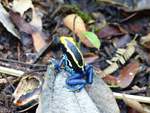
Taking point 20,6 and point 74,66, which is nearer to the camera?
point 74,66

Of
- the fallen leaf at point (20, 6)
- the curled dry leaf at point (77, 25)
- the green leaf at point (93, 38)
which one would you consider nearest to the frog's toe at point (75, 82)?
the green leaf at point (93, 38)

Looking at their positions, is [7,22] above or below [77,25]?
→ above

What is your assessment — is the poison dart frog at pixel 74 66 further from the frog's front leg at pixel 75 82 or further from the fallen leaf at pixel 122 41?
the fallen leaf at pixel 122 41

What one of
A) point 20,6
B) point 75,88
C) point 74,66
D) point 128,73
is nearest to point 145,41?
point 128,73

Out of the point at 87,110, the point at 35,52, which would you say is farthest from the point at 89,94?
the point at 35,52

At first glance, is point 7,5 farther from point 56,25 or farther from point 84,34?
point 84,34

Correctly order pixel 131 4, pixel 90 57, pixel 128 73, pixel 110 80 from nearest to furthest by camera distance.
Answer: pixel 110 80 → pixel 128 73 → pixel 90 57 → pixel 131 4

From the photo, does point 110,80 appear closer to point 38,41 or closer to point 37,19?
point 38,41
